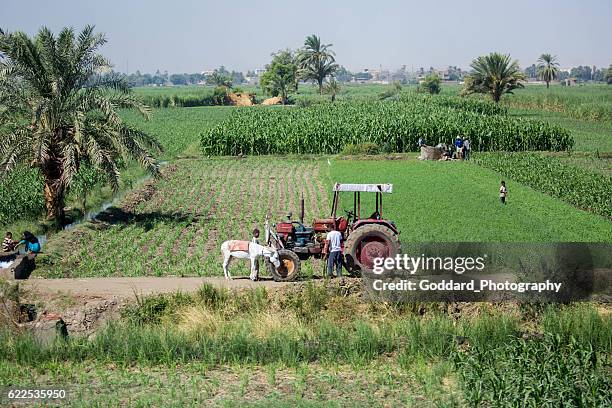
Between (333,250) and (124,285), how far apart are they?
468 centimetres

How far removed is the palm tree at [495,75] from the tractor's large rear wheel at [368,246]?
50.4 meters

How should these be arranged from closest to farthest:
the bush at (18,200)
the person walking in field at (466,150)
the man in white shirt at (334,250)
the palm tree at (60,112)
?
the man in white shirt at (334,250) < the palm tree at (60,112) < the bush at (18,200) < the person walking in field at (466,150)

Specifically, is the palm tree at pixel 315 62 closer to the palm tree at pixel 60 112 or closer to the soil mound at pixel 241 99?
the soil mound at pixel 241 99

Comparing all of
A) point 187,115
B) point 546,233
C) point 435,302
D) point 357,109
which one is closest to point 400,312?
point 435,302

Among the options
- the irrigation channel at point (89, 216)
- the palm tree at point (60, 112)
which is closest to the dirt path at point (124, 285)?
the irrigation channel at point (89, 216)

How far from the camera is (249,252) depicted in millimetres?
18234

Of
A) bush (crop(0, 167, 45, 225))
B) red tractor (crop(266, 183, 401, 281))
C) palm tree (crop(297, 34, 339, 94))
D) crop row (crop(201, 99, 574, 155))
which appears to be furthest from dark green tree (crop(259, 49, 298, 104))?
red tractor (crop(266, 183, 401, 281))

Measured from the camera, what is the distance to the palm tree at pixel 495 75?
216 ft

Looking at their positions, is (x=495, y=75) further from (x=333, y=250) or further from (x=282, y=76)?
(x=333, y=250)

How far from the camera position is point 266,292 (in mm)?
16844

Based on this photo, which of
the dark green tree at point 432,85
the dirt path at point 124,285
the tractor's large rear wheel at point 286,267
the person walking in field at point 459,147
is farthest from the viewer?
the dark green tree at point 432,85

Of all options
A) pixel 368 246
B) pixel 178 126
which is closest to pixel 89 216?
pixel 368 246

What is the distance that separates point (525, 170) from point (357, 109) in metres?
26.1

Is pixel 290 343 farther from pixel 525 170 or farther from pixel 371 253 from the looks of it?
pixel 525 170
